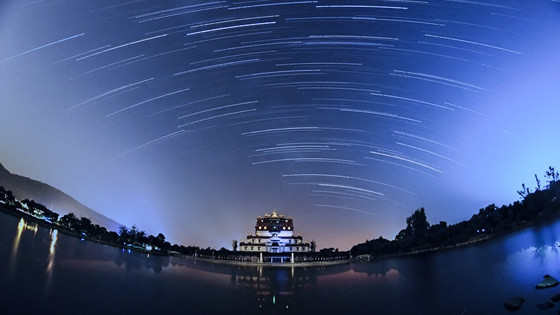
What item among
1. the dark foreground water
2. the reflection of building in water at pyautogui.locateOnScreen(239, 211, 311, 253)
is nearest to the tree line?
the dark foreground water

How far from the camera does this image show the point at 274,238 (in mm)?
148125

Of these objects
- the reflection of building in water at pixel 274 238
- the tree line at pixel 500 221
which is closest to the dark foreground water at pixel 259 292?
the tree line at pixel 500 221

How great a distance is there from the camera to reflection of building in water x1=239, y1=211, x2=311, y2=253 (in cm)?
14346

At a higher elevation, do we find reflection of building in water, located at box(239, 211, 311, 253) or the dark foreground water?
reflection of building in water, located at box(239, 211, 311, 253)

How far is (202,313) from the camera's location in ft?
57.0

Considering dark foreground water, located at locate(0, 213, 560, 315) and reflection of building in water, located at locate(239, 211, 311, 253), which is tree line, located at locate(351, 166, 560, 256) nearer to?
dark foreground water, located at locate(0, 213, 560, 315)

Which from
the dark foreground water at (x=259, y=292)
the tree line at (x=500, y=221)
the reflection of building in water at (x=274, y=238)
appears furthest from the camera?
the reflection of building in water at (x=274, y=238)

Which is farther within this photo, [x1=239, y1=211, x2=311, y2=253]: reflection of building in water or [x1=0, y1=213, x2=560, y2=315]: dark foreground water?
[x1=239, y1=211, x2=311, y2=253]: reflection of building in water

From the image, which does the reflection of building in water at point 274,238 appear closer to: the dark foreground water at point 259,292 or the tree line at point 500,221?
the tree line at point 500,221

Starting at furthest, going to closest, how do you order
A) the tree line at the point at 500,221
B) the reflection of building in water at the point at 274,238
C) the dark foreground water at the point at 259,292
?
the reflection of building in water at the point at 274,238, the tree line at the point at 500,221, the dark foreground water at the point at 259,292

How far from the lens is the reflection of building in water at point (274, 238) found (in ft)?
471

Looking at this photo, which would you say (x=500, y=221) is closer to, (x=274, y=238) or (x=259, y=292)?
(x=259, y=292)

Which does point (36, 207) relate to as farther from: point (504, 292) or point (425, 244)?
point (504, 292)

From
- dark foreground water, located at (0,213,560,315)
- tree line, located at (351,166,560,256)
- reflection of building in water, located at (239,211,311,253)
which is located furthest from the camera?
reflection of building in water, located at (239,211,311,253)
